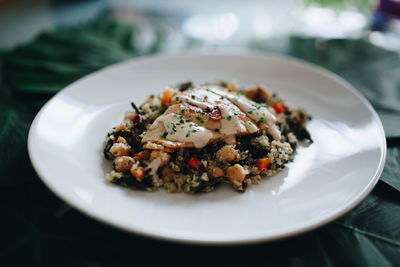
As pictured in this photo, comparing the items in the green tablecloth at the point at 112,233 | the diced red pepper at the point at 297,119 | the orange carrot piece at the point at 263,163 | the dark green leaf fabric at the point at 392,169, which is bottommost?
the green tablecloth at the point at 112,233

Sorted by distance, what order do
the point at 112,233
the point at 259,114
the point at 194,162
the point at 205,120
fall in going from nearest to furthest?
the point at 112,233
the point at 194,162
the point at 205,120
the point at 259,114

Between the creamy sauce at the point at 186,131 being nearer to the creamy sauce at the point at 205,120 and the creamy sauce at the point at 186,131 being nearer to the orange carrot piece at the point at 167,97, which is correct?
the creamy sauce at the point at 205,120

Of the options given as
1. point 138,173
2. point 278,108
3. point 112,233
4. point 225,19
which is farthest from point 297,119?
point 225,19

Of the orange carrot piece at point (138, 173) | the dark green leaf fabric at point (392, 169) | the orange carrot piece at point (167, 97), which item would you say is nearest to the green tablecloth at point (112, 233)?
the dark green leaf fabric at point (392, 169)

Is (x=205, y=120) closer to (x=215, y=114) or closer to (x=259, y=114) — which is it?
(x=215, y=114)

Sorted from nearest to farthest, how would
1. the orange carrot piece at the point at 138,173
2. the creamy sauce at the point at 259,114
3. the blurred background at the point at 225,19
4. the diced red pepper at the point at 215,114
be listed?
1. the orange carrot piece at the point at 138,173
2. the diced red pepper at the point at 215,114
3. the creamy sauce at the point at 259,114
4. the blurred background at the point at 225,19

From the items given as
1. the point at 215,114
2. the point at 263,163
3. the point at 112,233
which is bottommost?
the point at 112,233
